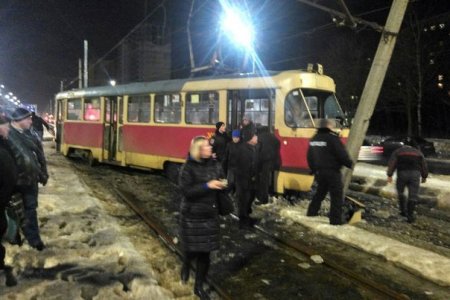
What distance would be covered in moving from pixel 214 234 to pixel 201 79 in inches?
316

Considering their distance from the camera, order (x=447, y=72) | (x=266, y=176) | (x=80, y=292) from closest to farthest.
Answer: (x=80, y=292), (x=266, y=176), (x=447, y=72)

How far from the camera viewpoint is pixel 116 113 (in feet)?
52.5

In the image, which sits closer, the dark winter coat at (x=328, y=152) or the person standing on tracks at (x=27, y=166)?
the person standing on tracks at (x=27, y=166)

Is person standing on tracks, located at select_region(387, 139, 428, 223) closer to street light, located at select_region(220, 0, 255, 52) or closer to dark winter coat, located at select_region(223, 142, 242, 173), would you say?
dark winter coat, located at select_region(223, 142, 242, 173)

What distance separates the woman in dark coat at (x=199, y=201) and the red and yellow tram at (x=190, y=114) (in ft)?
18.6

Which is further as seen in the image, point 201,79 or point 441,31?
point 441,31

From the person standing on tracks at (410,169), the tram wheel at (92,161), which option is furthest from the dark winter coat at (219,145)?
the tram wheel at (92,161)

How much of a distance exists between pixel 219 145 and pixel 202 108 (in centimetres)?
237

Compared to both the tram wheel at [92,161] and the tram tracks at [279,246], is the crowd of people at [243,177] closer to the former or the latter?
the tram tracks at [279,246]

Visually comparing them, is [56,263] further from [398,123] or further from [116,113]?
[398,123]

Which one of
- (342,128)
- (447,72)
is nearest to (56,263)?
(342,128)

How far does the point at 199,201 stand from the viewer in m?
4.94

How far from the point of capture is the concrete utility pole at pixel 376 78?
9.80 m

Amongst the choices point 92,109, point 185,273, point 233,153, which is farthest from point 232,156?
point 92,109
